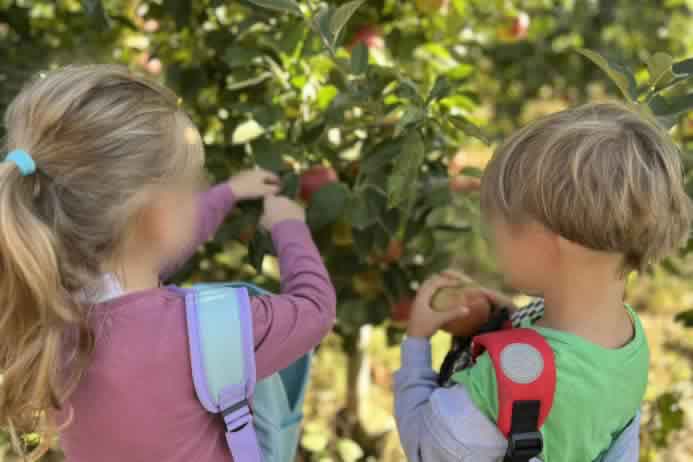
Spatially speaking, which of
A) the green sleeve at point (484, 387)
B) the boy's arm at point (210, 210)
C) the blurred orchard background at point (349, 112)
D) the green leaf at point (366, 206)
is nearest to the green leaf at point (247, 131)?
the blurred orchard background at point (349, 112)

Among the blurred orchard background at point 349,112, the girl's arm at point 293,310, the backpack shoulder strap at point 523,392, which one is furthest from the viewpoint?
the blurred orchard background at point 349,112

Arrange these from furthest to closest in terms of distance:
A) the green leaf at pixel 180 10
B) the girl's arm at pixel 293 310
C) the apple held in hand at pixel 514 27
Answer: the apple held in hand at pixel 514 27 → the green leaf at pixel 180 10 → the girl's arm at pixel 293 310

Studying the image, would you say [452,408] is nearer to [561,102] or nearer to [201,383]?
[201,383]

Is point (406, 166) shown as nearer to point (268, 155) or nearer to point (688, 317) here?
point (268, 155)

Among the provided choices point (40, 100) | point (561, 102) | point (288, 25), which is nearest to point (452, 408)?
point (40, 100)

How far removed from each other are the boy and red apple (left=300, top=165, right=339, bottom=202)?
0.49 m

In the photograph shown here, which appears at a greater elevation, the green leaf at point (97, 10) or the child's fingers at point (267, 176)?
the green leaf at point (97, 10)

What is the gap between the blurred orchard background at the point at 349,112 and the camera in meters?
1.25

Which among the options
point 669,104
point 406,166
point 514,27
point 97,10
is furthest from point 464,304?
point 514,27

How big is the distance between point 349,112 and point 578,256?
76 cm

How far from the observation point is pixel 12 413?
1.00m

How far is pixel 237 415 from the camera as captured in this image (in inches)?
39.1

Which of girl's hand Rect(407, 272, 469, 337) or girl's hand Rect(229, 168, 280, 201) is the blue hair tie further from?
girl's hand Rect(407, 272, 469, 337)

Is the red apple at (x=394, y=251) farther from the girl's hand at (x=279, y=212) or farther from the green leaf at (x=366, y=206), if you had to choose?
the girl's hand at (x=279, y=212)
